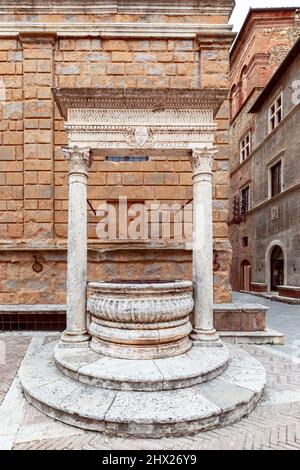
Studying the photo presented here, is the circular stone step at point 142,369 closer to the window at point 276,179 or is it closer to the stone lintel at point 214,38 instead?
the stone lintel at point 214,38

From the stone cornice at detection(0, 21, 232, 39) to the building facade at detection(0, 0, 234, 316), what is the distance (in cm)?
3

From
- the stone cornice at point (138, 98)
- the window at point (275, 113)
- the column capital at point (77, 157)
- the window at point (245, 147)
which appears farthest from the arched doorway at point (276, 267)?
the column capital at point (77, 157)

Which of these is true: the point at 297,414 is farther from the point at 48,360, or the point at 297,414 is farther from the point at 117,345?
the point at 48,360

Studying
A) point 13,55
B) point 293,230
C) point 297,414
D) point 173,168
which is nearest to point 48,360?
point 297,414

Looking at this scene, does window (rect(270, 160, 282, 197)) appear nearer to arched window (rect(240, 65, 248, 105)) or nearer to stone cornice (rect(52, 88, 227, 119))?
arched window (rect(240, 65, 248, 105))

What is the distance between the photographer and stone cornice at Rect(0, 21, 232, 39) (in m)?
7.74

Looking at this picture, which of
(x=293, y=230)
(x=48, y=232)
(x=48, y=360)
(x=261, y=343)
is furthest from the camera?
(x=293, y=230)

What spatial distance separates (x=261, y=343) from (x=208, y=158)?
418 centimetres

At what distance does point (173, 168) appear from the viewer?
793cm

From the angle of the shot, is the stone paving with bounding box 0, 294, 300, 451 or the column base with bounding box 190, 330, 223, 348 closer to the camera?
the stone paving with bounding box 0, 294, 300, 451

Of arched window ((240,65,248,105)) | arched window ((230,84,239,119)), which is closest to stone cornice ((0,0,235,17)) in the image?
arched window ((240,65,248,105))

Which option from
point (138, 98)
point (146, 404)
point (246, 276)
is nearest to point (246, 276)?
point (246, 276)

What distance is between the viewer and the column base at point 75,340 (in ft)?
16.1

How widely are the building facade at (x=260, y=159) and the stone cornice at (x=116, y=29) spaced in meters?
8.18
